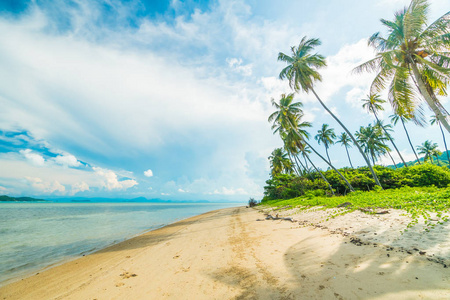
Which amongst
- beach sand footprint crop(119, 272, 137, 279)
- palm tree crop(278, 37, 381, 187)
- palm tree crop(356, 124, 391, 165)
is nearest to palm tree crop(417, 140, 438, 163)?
palm tree crop(356, 124, 391, 165)

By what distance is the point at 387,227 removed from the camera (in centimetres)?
550

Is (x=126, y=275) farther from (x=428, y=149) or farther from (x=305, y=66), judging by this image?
(x=428, y=149)

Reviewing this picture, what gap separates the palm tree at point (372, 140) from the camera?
3641 centimetres

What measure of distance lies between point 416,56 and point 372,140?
3259cm

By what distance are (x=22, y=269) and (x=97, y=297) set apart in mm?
6022

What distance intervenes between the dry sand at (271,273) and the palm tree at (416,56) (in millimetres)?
9429

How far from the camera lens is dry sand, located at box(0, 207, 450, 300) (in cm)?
303

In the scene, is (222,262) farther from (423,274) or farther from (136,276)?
(423,274)

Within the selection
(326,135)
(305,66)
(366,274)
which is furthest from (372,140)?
(366,274)

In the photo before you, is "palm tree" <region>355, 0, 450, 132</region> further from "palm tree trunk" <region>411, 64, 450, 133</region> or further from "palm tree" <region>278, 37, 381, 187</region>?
"palm tree" <region>278, 37, 381, 187</region>

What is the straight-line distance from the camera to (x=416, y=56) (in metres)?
10.7

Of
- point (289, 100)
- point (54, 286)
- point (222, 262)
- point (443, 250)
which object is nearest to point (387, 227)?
point (443, 250)

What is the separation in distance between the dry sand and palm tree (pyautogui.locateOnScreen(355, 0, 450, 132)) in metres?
9.43

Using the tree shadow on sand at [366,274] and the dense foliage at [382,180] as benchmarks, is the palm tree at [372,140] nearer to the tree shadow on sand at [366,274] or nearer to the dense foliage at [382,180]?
the dense foliage at [382,180]
